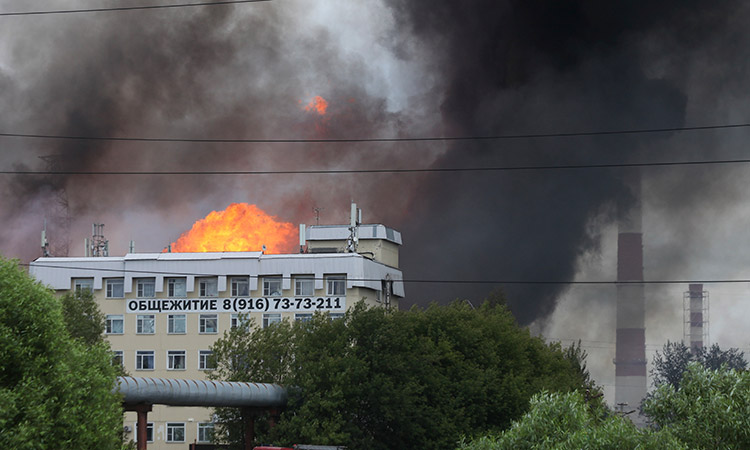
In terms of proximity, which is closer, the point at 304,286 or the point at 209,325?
the point at 209,325

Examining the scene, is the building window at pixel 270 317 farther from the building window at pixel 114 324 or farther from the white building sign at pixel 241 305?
the building window at pixel 114 324

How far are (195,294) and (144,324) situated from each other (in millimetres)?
6933

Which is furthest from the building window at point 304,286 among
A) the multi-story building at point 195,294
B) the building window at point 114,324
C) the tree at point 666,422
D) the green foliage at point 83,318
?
the tree at point 666,422

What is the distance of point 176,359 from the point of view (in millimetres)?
119750

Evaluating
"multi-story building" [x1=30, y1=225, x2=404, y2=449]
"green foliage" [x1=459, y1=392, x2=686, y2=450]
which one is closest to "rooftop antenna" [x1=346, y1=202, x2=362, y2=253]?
"multi-story building" [x1=30, y1=225, x2=404, y2=449]

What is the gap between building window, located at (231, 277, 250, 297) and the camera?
120625mm

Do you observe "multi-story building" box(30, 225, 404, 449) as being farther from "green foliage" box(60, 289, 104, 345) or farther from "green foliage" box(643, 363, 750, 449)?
"green foliage" box(643, 363, 750, 449)

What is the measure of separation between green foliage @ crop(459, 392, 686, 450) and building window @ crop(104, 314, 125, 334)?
8028 centimetres

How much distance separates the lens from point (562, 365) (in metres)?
104

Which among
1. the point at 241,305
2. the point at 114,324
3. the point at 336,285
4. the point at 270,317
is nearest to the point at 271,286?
the point at 270,317

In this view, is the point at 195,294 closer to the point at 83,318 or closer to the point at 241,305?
the point at 241,305

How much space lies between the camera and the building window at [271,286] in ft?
396

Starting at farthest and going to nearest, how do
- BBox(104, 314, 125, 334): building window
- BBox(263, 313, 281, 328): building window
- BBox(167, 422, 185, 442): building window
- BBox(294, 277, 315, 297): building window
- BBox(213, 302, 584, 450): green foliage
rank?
BBox(104, 314, 125, 334): building window, BBox(294, 277, 315, 297): building window, BBox(263, 313, 281, 328): building window, BBox(167, 422, 185, 442): building window, BBox(213, 302, 584, 450): green foliage

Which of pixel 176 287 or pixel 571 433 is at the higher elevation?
pixel 176 287
